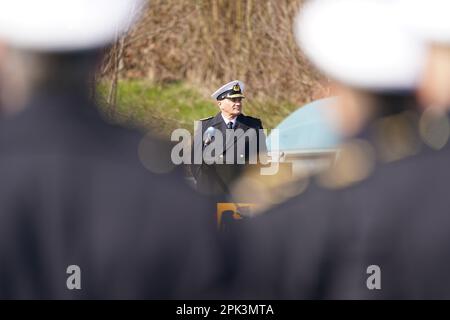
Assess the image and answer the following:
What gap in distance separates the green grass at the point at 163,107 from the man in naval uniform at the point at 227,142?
0.09 ft

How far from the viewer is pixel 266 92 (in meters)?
1.16

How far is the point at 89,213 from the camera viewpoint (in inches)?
44.7

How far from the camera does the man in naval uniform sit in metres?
1.15

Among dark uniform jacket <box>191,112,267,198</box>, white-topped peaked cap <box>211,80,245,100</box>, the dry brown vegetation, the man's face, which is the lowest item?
dark uniform jacket <box>191,112,267,198</box>

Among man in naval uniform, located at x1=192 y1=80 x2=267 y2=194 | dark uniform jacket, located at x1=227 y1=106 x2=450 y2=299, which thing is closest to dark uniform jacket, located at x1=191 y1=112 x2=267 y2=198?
man in naval uniform, located at x1=192 y1=80 x2=267 y2=194

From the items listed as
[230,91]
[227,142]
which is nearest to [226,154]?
[227,142]

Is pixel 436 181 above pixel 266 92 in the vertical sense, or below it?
below

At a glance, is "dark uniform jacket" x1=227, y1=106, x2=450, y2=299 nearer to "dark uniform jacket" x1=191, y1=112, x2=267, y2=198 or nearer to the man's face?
"dark uniform jacket" x1=191, y1=112, x2=267, y2=198

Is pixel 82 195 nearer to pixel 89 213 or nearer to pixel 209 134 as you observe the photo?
pixel 89 213

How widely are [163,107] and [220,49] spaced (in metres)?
0.18

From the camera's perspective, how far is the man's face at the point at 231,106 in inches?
44.4
